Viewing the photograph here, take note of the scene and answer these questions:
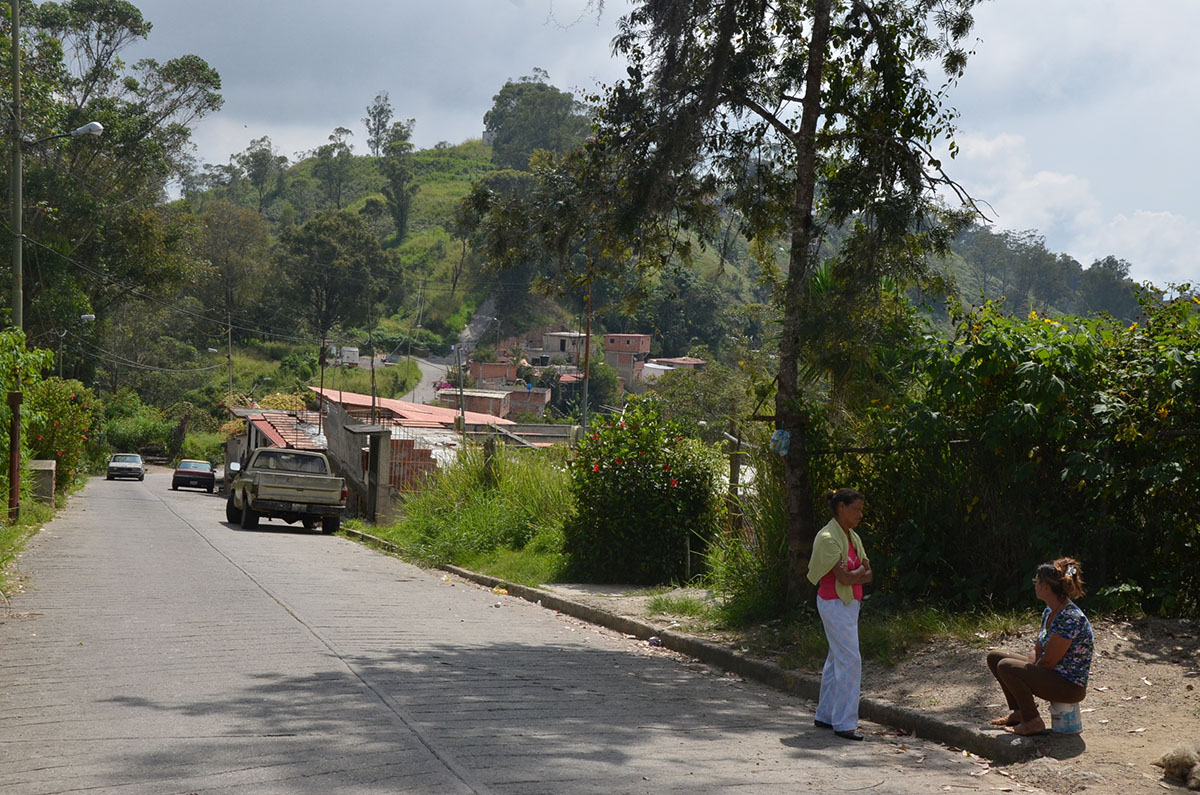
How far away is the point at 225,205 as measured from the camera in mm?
90250

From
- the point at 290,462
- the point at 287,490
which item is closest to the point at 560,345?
the point at 290,462

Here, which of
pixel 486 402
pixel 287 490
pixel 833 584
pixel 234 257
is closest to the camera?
pixel 833 584

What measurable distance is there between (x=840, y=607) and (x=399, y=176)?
113m

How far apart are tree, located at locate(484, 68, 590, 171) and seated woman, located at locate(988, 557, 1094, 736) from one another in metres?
102

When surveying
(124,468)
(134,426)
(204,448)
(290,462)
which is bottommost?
(124,468)

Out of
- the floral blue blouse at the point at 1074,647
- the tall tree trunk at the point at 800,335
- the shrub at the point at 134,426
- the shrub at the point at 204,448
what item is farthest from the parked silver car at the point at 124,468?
the floral blue blouse at the point at 1074,647

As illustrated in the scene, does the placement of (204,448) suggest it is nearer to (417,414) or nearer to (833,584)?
(417,414)

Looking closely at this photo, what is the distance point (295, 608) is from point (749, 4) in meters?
8.08

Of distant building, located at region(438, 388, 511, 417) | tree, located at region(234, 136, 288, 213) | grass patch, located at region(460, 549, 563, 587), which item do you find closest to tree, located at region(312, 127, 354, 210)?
tree, located at region(234, 136, 288, 213)

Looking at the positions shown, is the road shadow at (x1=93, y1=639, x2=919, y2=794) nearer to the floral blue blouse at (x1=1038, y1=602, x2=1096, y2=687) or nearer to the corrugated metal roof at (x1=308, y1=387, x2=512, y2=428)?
the floral blue blouse at (x1=1038, y1=602, x2=1096, y2=687)

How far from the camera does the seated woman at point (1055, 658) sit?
21.6 feet

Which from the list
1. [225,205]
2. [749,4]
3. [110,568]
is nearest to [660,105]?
[749,4]

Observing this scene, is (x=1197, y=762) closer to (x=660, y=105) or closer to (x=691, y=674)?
(x=691, y=674)

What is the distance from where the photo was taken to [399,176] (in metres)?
115
